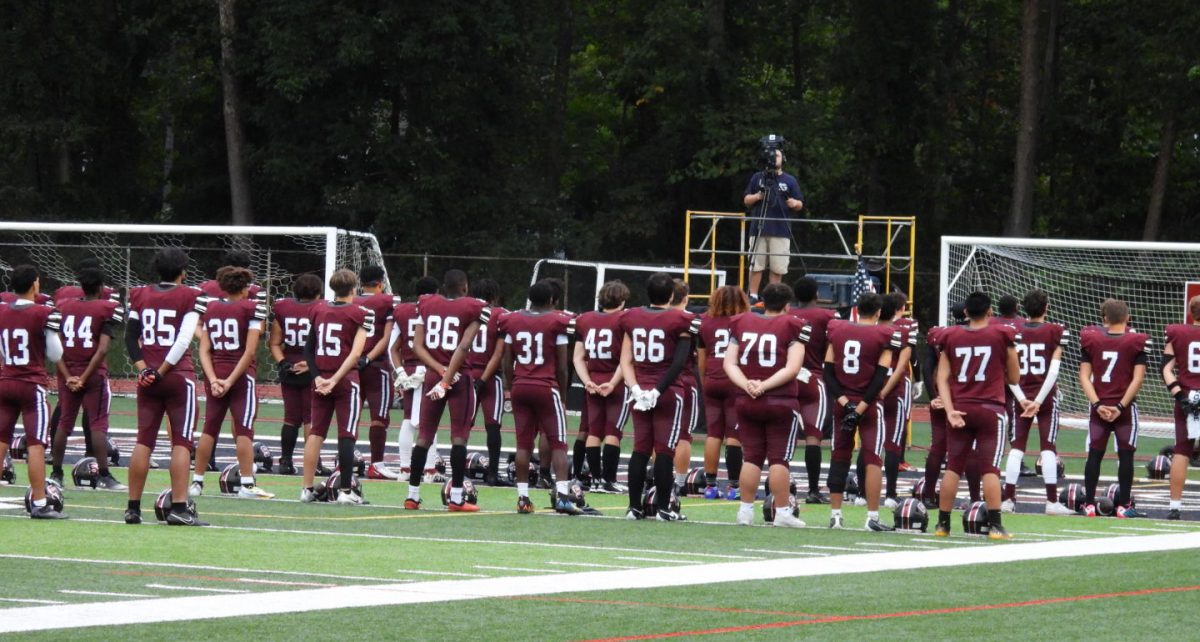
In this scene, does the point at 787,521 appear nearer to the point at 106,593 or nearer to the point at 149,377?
the point at 149,377

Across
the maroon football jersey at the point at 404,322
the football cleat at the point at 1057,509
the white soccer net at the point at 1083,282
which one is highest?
the white soccer net at the point at 1083,282

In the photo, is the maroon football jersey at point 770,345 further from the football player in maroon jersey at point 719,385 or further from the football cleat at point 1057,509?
the football cleat at point 1057,509

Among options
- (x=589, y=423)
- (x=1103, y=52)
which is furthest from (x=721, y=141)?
(x=589, y=423)

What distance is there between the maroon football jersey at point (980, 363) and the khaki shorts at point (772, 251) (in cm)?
839

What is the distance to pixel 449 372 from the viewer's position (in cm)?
1474

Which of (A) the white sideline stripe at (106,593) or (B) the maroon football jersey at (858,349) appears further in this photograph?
(B) the maroon football jersey at (858,349)

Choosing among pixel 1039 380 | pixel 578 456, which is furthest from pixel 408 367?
pixel 1039 380

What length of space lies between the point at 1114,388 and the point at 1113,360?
238 mm

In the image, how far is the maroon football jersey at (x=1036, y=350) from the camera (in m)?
15.8

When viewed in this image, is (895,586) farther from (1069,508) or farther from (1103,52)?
(1103,52)

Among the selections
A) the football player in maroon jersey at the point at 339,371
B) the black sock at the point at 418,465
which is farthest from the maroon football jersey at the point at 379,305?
the black sock at the point at 418,465

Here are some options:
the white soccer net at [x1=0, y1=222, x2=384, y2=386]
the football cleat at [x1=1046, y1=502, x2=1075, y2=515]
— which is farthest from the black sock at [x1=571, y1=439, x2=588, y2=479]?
the white soccer net at [x1=0, y1=222, x2=384, y2=386]

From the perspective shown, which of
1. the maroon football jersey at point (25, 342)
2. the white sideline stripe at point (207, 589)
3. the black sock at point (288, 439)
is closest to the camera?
the white sideline stripe at point (207, 589)

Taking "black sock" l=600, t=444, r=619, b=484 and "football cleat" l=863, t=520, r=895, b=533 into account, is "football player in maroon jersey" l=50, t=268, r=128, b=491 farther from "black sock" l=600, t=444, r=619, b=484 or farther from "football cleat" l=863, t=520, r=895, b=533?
"football cleat" l=863, t=520, r=895, b=533
